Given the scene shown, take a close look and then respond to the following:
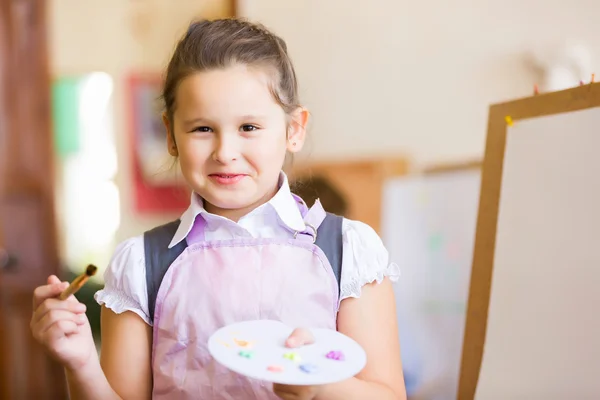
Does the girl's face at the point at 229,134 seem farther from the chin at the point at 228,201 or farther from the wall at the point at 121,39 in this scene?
the wall at the point at 121,39

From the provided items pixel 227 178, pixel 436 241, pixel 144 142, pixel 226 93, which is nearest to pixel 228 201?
pixel 227 178

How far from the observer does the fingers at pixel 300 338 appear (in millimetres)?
723

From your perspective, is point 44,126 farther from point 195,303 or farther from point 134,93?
point 195,303

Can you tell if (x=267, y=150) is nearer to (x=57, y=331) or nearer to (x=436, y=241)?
(x=57, y=331)

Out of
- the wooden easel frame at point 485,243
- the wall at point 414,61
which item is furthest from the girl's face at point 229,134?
the wall at point 414,61

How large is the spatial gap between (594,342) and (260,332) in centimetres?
55

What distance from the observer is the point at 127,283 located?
860 mm

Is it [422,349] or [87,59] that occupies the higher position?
[87,59]

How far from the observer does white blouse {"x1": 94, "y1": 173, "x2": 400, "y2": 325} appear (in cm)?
86

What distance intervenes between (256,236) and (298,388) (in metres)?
0.22

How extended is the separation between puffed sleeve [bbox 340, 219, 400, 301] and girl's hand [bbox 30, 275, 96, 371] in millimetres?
314

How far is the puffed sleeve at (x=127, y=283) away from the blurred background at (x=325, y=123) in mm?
944

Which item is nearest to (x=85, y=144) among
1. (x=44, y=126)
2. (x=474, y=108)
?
(x=44, y=126)

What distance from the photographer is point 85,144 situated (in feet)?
9.52
